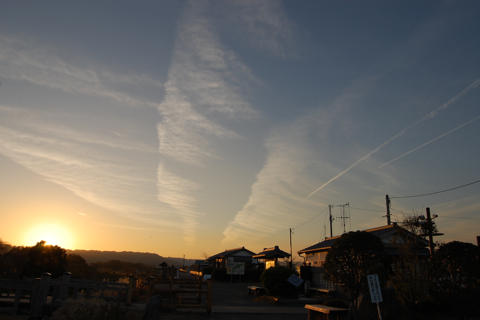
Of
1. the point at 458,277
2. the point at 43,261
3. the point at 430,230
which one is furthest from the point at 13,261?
the point at 458,277

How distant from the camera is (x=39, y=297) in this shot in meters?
12.7

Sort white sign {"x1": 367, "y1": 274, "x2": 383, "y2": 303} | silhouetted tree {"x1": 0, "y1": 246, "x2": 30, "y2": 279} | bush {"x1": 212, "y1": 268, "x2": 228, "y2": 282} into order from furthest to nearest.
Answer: bush {"x1": 212, "y1": 268, "x2": 228, "y2": 282} → silhouetted tree {"x1": 0, "y1": 246, "x2": 30, "y2": 279} → white sign {"x1": 367, "y1": 274, "x2": 383, "y2": 303}

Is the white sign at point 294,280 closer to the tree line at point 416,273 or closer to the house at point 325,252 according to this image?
the house at point 325,252

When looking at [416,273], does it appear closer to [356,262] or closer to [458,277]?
[356,262]

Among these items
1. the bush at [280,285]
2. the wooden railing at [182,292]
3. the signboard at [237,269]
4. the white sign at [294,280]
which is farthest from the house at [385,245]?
the signboard at [237,269]

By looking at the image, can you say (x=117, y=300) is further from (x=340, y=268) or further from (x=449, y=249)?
(x=449, y=249)

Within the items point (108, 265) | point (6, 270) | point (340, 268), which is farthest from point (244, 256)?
point (108, 265)

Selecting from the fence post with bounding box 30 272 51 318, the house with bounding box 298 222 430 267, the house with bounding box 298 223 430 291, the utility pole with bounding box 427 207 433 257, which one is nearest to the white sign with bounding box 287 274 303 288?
the house with bounding box 298 222 430 267

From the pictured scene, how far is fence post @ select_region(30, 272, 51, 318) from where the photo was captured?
12.6 meters

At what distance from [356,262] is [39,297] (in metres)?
12.0

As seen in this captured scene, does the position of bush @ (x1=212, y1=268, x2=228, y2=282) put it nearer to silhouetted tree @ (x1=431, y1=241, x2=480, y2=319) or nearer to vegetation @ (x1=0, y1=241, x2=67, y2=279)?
vegetation @ (x1=0, y1=241, x2=67, y2=279)

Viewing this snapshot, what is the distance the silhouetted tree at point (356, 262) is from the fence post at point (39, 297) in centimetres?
1086

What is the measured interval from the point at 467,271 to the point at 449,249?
2.52 feet

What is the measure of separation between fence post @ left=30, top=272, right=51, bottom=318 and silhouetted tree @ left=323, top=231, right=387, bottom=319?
10.9 m
